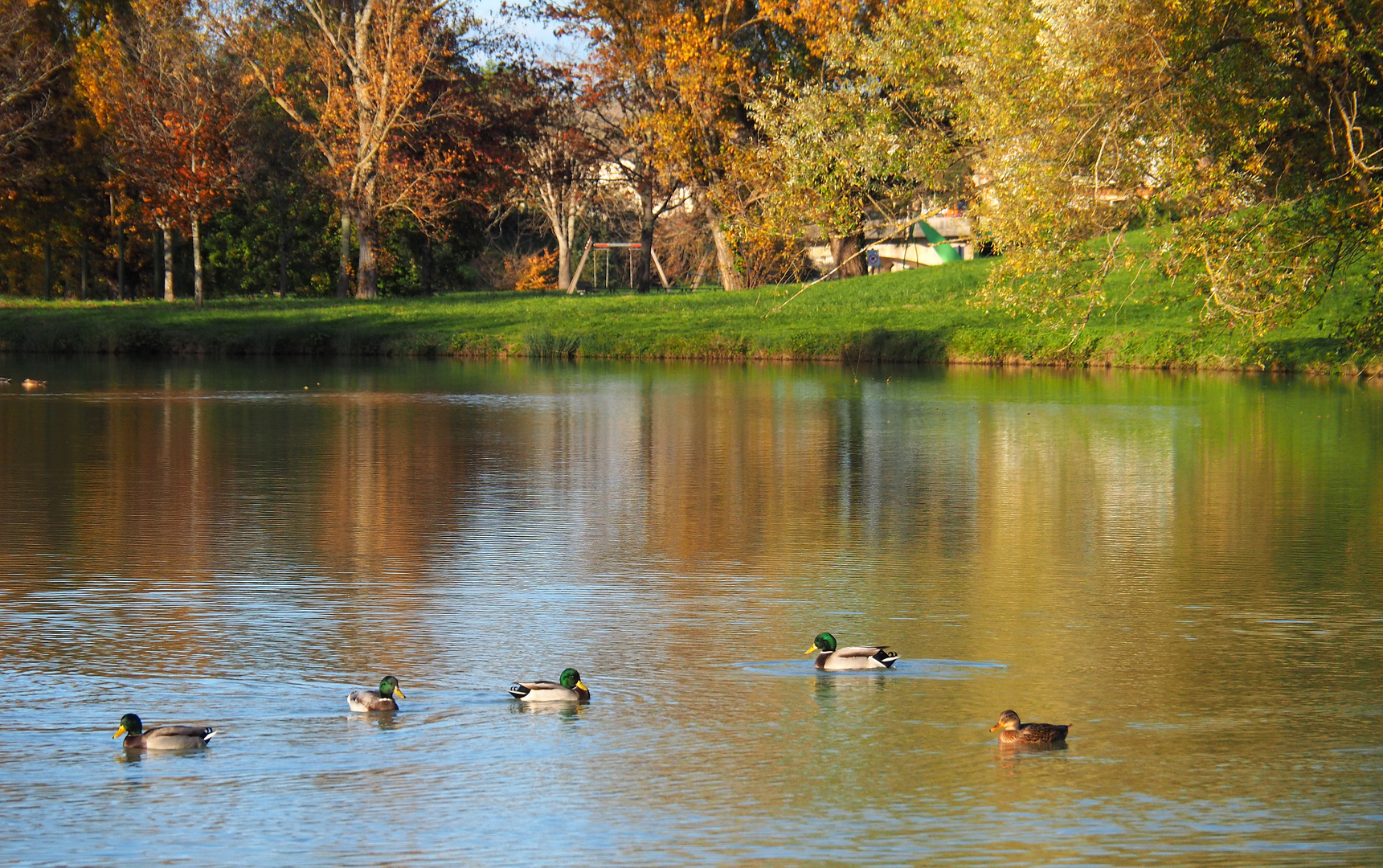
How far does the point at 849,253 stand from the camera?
53906 mm

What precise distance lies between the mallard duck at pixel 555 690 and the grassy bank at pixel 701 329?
27.8 metres

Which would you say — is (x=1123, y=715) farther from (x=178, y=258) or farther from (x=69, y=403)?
(x=178, y=258)

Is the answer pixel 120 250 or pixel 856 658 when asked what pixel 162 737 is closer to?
pixel 856 658

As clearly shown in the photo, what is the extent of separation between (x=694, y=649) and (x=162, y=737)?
2962 mm

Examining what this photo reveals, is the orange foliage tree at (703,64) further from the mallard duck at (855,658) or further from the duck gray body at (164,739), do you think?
the duck gray body at (164,739)

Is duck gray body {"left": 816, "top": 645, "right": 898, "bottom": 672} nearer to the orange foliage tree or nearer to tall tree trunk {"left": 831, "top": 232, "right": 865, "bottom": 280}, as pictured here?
the orange foliage tree

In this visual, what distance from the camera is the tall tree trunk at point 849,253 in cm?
5066

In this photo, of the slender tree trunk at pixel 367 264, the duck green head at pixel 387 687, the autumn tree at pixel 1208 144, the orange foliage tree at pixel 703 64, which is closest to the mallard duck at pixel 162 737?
the duck green head at pixel 387 687

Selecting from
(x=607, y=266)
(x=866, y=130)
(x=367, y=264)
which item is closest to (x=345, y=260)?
(x=367, y=264)

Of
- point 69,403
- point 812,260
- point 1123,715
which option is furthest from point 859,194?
point 812,260

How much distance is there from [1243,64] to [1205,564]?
10600 millimetres

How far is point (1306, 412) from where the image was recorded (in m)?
23.5

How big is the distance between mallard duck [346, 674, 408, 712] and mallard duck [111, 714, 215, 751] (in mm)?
721

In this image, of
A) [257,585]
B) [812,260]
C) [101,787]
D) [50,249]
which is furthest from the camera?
[812,260]
